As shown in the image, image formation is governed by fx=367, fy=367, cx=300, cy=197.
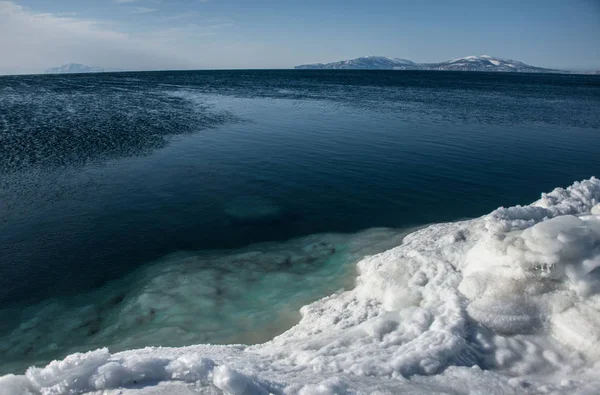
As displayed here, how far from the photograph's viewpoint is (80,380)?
240 inches

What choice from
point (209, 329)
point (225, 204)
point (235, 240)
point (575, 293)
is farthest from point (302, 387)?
point (225, 204)

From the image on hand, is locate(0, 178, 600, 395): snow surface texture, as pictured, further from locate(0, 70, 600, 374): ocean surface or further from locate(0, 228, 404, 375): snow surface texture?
locate(0, 70, 600, 374): ocean surface

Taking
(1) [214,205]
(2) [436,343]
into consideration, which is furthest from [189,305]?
(1) [214,205]

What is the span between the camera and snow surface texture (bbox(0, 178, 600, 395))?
6371mm

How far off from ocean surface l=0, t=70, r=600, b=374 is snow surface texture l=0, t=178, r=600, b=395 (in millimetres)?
2843

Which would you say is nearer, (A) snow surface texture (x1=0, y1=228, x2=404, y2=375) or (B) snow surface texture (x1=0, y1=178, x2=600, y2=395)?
(B) snow surface texture (x1=0, y1=178, x2=600, y2=395)

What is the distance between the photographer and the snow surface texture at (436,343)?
637 cm

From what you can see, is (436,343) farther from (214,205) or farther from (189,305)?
(214,205)

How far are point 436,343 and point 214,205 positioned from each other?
1519 centimetres

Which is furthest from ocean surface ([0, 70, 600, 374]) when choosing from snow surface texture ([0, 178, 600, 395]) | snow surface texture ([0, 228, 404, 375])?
snow surface texture ([0, 178, 600, 395])

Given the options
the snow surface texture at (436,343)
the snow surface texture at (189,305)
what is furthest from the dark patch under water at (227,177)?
the snow surface texture at (436,343)

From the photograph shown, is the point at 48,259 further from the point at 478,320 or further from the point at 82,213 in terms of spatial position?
the point at 478,320

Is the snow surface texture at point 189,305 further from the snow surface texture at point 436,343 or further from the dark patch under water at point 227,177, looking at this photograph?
the snow surface texture at point 436,343

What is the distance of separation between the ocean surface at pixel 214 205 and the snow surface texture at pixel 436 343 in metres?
2.84
